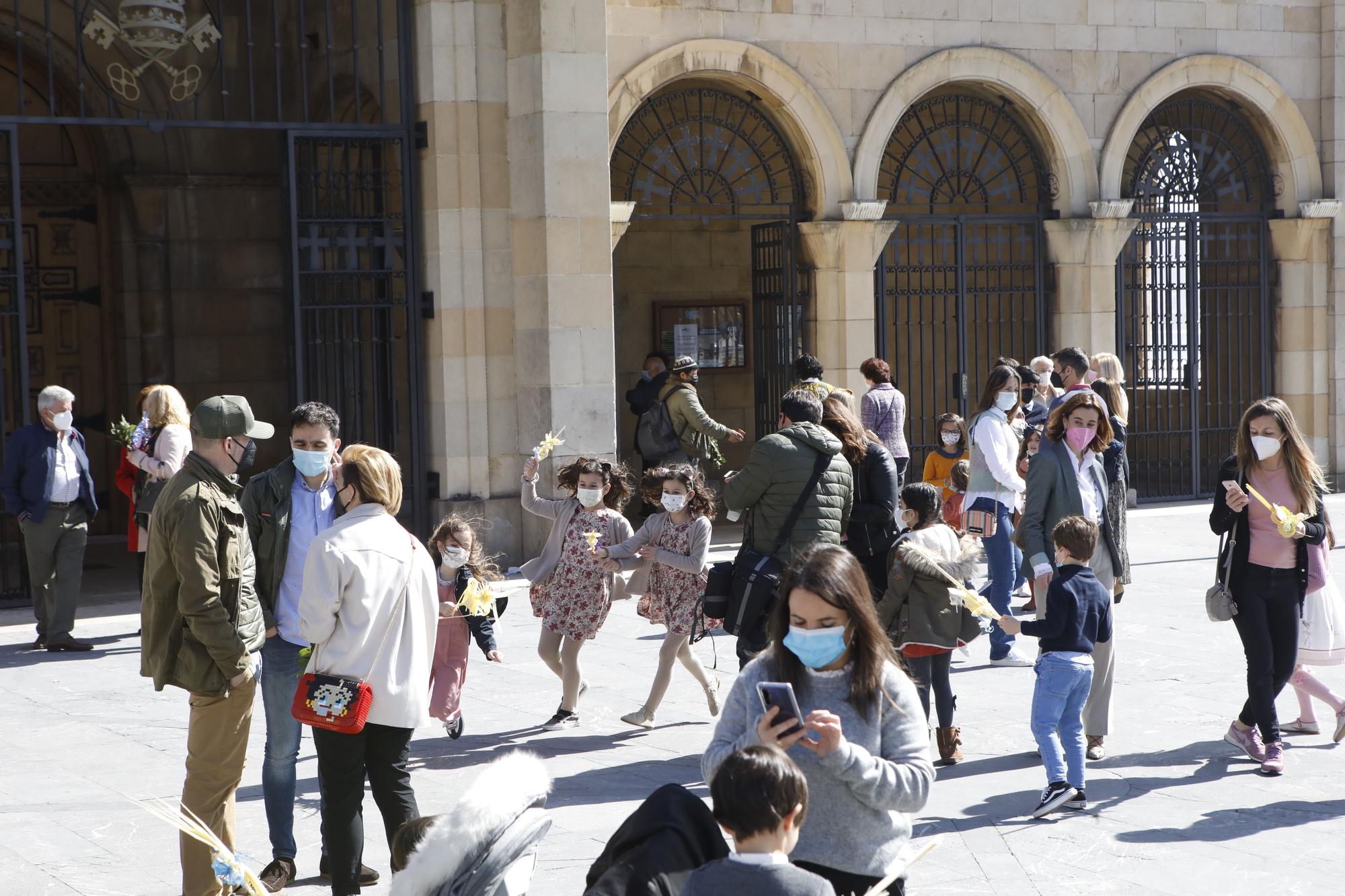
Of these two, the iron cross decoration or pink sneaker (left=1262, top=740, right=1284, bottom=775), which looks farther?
the iron cross decoration

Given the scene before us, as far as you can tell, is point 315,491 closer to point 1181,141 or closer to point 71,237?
point 71,237

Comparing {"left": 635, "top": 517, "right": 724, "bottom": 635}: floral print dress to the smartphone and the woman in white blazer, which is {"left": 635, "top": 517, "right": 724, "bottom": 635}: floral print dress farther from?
the smartphone

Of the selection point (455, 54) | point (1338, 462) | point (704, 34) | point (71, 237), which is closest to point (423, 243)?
point (455, 54)

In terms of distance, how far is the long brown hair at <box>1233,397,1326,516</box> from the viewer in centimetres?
684

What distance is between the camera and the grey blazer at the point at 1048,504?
7387 mm

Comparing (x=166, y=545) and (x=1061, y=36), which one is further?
(x=1061, y=36)

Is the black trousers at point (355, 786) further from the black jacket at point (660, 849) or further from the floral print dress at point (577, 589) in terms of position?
the floral print dress at point (577, 589)

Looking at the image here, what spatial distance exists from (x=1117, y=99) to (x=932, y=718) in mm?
9152

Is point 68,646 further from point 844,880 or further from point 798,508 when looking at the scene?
point 844,880

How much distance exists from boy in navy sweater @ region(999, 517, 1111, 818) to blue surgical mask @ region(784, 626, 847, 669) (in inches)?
105

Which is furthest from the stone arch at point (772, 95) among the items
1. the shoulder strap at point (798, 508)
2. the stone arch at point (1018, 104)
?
the shoulder strap at point (798, 508)

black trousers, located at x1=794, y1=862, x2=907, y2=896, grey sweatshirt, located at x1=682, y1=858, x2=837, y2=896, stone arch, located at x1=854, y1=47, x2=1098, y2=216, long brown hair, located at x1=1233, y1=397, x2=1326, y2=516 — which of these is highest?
stone arch, located at x1=854, y1=47, x2=1098, y2=216

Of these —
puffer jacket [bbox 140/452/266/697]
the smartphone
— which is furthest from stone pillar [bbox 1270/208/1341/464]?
the smartphone

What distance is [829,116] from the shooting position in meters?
13.9
